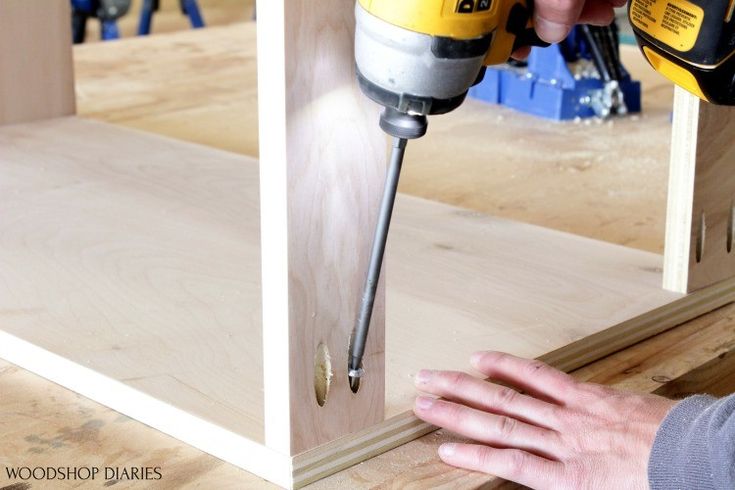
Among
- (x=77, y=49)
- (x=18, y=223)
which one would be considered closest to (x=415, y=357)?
(x=18, y=223)

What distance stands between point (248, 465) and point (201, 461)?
0.05 m

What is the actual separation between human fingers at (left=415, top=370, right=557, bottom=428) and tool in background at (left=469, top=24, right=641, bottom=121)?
1285 mm

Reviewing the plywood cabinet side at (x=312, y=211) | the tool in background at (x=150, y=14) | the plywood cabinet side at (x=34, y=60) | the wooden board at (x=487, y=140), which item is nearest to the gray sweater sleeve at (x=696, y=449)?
the plywood cabinet side at (x=312, y=211)

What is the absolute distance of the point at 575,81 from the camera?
2.16m

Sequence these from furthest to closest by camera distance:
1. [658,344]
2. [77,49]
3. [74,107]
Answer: [77,49] → [74,107] → [658,344]

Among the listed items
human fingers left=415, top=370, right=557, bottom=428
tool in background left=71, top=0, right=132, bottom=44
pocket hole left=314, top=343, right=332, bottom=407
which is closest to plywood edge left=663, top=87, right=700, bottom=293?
human fingers left=415, top=370, right=557, bottom=428

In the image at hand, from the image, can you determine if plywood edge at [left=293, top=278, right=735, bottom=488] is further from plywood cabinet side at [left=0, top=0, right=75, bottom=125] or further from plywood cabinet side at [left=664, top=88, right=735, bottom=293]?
plywood cabinet side at [left=0, top=0, right=75, bottom=125]

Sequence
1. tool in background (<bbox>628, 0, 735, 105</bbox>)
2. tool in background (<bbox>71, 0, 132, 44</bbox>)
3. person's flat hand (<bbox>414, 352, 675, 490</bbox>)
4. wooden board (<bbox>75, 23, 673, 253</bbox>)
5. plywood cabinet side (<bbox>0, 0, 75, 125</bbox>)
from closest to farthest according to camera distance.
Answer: person's flat hand (<bbox>414, 352, 675, 490</bbox>) → tool in background (<bbox>628, 0, 735, 105</bbox>) → wooden board (<bbox>75, 23, 673, 253</bbox>) → plywood cabinet side (<bbox>0, 0, 75, 125</bbox>) → tool in background (<bbox>71, 0, 132, 44</bbox>)

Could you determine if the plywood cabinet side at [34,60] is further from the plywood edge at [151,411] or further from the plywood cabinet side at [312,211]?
the plywood cabinet side at [312,211]

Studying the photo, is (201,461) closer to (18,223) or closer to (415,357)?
(415,357)

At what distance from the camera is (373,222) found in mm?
895

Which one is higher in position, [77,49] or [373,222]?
[373,222]

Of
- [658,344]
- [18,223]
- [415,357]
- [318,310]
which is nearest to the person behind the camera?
[318,310]

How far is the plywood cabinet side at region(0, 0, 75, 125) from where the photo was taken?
6.41ft
